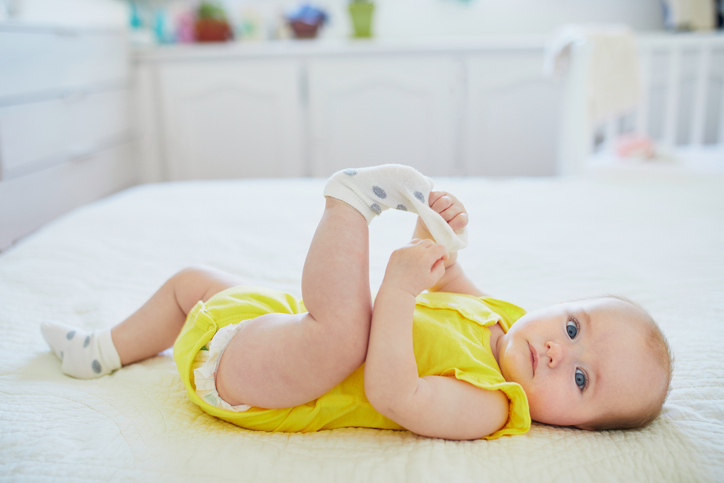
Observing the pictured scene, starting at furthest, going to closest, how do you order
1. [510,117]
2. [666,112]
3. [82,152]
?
[510,117] < [666,112] < [82,152]

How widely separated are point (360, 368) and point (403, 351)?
0.35ft

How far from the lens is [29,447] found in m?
0.64

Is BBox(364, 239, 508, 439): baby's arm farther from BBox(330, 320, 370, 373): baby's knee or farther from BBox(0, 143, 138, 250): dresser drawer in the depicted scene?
BBox(0, 143, 138, 250): dresser drawer

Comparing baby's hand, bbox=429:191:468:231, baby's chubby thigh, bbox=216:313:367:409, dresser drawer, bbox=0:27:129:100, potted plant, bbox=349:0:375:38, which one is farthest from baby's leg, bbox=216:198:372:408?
potted plant, bbox=349:0:375:38

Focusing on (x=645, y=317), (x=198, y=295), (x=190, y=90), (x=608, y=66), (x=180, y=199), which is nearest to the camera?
(x=645, y=317)

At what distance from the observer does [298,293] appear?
40.0 inches

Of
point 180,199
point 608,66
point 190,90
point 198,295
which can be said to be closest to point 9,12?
point 190,90

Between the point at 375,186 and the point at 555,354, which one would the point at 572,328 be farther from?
the point at 375,186

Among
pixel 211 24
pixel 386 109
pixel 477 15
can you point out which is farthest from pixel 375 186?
pixel 477 15

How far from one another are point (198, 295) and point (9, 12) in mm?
1652

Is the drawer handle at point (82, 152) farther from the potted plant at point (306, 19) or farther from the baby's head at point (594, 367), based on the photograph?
the baby's head at point (594, 367)

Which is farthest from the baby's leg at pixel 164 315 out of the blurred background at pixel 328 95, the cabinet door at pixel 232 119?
the cabinet door at pixel 232 119

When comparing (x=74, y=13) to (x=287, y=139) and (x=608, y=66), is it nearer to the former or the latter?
(x=287, y=139)

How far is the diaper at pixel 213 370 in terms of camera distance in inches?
28.2
